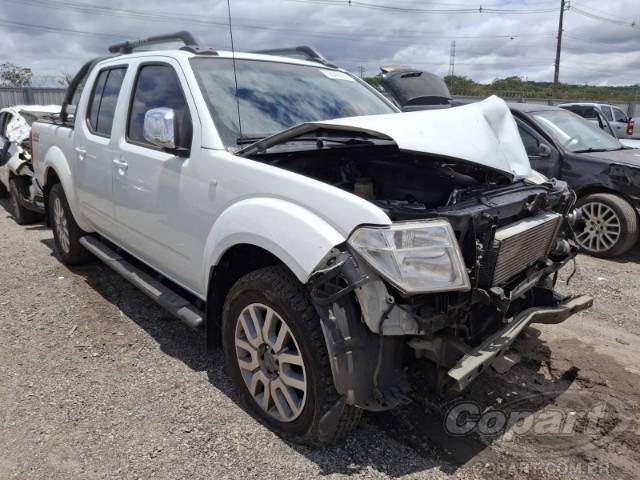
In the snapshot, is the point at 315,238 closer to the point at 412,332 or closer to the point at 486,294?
the point at 412,332

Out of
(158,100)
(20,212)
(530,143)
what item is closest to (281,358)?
(158,100)

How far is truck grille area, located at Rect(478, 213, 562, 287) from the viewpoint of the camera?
2459mm

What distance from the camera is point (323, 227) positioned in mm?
2346

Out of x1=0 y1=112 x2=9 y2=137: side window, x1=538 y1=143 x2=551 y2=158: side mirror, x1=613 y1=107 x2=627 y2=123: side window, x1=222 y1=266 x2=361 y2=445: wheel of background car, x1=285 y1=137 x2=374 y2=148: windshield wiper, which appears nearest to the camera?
x1=222 y1=266 x2=361 y2=445: wheel of background car

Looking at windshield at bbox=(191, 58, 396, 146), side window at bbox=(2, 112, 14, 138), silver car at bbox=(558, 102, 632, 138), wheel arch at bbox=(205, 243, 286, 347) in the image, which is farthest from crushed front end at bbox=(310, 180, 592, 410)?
silver car at bbox=(558, 102, 632, 138)

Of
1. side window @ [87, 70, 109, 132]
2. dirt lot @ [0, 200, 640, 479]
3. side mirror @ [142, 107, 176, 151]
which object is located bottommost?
dirt lot @ [0, 200, 640, 479]

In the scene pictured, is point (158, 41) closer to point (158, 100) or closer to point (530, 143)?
point (158, 100)

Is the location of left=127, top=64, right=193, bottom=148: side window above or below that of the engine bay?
above

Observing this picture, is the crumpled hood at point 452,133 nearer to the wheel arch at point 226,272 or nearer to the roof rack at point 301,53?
the wheel arch at point 226,272

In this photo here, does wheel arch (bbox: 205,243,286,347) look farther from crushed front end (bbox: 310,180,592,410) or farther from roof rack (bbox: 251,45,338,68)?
roof rack (bbox: 251,45,338,68)

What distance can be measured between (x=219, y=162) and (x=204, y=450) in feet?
4.97

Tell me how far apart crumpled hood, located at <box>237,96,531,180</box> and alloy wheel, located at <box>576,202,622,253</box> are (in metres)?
3.66

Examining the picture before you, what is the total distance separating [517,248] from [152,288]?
2384 millimetres

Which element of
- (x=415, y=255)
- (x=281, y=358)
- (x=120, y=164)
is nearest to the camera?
(x=415, y=255)
